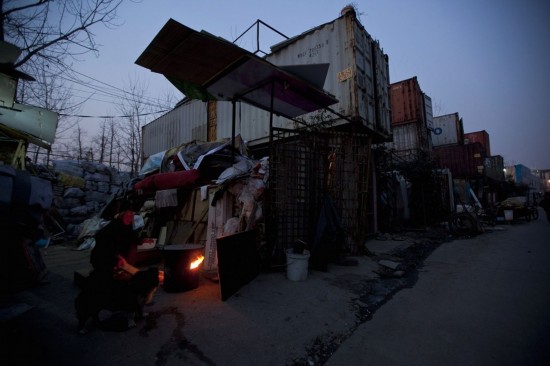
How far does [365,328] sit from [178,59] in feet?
15.7

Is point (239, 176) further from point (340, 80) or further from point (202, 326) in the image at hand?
point (340, 80)

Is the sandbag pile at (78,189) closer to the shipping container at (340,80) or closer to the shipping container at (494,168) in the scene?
the shipping container at (340,80)

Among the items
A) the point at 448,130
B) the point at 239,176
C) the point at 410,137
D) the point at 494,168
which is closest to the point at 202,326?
the point at 239,176

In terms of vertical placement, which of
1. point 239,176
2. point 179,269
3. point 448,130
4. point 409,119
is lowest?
point 179,269

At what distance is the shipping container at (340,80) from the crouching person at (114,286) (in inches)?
175

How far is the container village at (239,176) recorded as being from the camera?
3838 millimetres

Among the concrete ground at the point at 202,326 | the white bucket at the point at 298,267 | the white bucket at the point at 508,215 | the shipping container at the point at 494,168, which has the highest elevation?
the shipping container at the point at 494,168

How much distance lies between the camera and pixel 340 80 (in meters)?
6.75

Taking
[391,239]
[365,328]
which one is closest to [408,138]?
[391,239]

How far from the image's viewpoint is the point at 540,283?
3.82 meters

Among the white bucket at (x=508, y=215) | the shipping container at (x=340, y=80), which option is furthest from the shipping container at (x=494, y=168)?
the shipping container at (x=340, y=80)

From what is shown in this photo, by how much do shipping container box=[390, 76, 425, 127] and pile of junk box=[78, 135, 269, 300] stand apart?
12.5 metres

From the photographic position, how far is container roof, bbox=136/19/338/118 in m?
3.64

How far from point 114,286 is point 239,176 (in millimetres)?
2887
